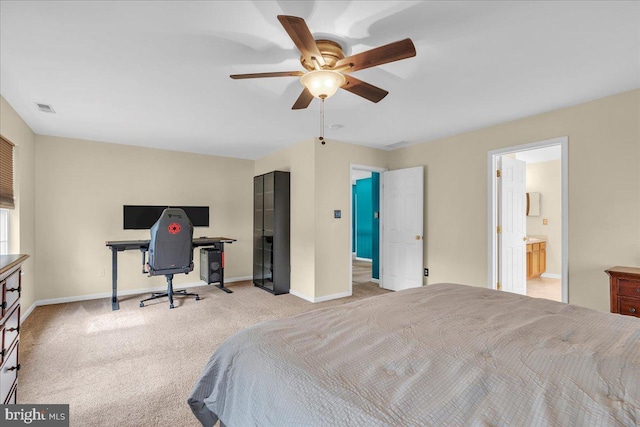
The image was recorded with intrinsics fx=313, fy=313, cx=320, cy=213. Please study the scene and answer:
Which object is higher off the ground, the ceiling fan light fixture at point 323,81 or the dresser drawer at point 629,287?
the ceiling fan light fixture at point 323,81

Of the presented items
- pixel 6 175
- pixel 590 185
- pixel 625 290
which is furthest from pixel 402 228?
pixel 6 175

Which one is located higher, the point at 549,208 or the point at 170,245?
the point at 549,208

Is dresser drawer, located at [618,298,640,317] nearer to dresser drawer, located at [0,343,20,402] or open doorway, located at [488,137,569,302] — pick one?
open doorway, located at [488,137,569,302]

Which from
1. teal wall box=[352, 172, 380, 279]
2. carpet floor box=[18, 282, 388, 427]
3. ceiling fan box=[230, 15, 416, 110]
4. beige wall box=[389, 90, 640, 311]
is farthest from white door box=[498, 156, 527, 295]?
teal wall box=[352, 172, 380, 279]

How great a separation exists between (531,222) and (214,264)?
6.38 meters

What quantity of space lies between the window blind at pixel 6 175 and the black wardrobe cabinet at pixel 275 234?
3044mm

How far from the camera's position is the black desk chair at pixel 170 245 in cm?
407

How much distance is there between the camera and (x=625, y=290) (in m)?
2.64

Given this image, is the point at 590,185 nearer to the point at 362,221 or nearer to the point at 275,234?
the point at 275,234

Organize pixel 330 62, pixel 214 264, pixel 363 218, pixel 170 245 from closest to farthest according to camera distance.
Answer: pixel 330 62 < pixel 170 245 < pixel 214 264 < pixel 363 218

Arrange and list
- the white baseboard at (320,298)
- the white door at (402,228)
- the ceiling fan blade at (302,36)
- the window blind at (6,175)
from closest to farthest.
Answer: the ceiling fan blade at (302,36), the window blind at (6,175), the white baseboard at (320,298), the white door at (402,228)

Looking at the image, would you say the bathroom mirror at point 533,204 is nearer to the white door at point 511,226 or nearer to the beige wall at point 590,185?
the white door at point 511,226

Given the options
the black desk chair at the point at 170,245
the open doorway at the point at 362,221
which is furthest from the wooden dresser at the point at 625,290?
the open doorway at the point at 362,221

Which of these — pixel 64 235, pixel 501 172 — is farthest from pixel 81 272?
pixel 501 172
